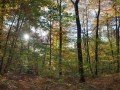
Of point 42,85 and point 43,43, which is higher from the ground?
point 43,43

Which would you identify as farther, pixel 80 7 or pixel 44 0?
pixel 80 7

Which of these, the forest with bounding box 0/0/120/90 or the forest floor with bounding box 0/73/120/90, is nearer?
the forest floor with bounding box 0/73/120/90

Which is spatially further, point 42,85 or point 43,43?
point 43,43

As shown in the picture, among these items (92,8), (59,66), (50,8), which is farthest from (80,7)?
(50,8)

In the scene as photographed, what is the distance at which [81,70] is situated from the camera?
20.3 meters

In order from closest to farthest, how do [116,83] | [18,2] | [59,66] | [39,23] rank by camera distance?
1. [18,2]
2. [39,23]
3. [116,83]
4. [59,66]

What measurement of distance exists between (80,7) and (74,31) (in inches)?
145

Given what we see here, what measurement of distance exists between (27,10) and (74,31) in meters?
15.4

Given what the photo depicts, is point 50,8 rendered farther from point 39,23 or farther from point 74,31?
point 74,31

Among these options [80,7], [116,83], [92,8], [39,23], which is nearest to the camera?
[39,23]

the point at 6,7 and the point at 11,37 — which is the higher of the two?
the point at 6,7

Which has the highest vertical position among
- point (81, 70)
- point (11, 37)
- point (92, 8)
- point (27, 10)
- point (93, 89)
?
point (92, 8)

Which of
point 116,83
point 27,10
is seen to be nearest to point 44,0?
point 27,10

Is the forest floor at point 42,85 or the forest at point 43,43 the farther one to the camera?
the forest at point 43,43
